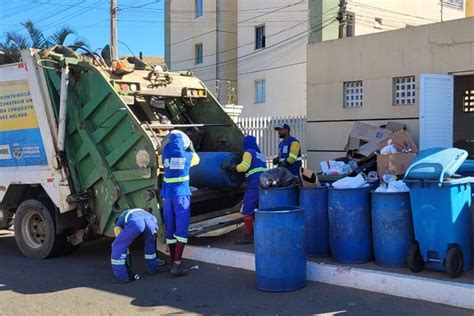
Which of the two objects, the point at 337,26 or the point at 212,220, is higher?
the point at 337,26

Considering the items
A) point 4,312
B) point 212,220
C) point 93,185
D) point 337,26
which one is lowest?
point 4,312

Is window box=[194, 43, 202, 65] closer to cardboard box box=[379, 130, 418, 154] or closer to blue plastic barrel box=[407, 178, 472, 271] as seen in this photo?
cardboard box box=[379, 130, 418, 154]

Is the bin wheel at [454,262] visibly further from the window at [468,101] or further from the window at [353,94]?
the window at [468,101]

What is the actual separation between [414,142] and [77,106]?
5.85m

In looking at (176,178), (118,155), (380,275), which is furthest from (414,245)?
(118,155)

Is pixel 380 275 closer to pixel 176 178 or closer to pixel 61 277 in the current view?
pixel 176 178

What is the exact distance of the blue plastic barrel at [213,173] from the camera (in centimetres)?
700

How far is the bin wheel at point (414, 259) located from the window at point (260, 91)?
20.2m

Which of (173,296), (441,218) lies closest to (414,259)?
(441,218)

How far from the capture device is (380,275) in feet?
16.9

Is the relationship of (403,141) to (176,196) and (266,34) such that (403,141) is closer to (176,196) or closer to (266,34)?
(176,196)

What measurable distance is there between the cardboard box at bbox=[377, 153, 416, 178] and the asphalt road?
230 centimetres

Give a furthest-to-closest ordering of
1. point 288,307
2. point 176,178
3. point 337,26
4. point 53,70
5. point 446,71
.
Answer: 1. point 337,26
2. point 446,71
3. point 53,70
4. point 176,178
5. point 288,307

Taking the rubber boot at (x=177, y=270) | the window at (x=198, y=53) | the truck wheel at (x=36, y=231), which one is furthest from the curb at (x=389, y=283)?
the window at (x=198, y=53)
